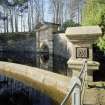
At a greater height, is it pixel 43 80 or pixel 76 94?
pixel 76 94

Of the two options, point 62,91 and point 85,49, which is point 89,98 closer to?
point 85,49

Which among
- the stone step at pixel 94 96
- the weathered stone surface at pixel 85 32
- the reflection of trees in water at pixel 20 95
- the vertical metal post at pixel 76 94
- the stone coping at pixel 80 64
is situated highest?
the weathered stone surface at pixel 85 32

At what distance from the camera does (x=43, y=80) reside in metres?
8.09

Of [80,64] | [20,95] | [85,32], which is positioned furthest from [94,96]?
[20,95]

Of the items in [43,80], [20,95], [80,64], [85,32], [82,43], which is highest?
[85,32]

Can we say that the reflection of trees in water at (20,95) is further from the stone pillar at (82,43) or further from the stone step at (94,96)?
the stone step at (94,96)

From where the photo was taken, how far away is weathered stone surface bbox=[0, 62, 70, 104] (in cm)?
694

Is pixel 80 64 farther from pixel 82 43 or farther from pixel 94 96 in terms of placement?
pixel 94 96

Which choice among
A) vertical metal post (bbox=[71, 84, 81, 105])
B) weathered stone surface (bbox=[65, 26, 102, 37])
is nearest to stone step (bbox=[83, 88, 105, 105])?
weathered stone surface (bbox=[65, 26, 102, 37])

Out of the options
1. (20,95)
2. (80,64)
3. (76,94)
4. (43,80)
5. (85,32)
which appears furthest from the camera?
(20,95)

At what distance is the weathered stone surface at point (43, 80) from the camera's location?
6.94 meters

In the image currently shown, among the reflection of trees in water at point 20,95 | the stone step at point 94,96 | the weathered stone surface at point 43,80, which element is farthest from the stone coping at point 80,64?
the reflection of trees in water at point 20,95

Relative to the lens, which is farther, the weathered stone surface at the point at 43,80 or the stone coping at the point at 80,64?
the weathered stone surface at the point at 43,80

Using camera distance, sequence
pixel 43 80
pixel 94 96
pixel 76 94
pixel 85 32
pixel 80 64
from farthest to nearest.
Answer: pixel 43 80 < pixel 80 64 < pixel 85 32 < pixel 94 96 < pixel 76 94
